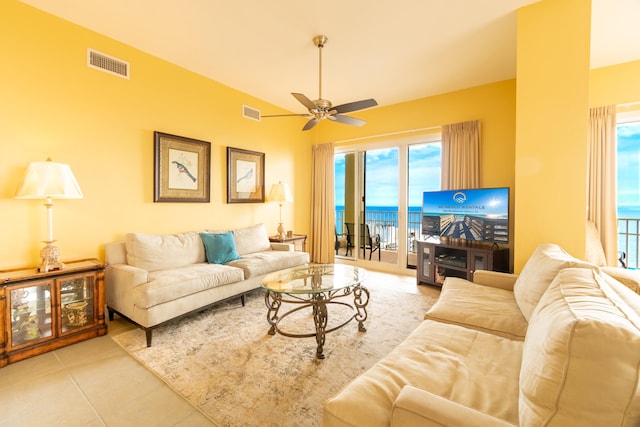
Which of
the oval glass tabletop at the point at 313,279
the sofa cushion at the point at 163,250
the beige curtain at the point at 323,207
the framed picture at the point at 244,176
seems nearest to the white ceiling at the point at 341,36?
the framed picture at the point at 244,176

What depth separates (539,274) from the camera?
1744 mm

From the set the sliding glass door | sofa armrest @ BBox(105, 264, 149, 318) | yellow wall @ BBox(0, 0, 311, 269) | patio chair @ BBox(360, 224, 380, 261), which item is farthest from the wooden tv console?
sofa armrest @ BBox(105, 264, 149, 318)

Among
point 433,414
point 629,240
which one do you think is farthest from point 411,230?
point 433,414

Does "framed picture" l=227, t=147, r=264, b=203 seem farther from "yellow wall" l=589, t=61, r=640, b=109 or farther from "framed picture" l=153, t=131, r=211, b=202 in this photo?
"yellow wall" l=589, t=61, r=640, b=109

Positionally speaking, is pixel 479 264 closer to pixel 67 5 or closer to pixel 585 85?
pixel 585 85

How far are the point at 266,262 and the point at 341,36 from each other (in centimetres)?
266

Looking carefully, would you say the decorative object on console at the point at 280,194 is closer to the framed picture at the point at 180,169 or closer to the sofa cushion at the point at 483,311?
the framed picture at the point at 180,169

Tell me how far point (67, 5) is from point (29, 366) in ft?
9.86

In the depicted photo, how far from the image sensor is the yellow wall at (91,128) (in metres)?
2.46

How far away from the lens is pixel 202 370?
2.04 metres

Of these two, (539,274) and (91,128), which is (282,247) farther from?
(539,274)

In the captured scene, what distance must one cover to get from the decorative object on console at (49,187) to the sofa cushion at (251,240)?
188 cm

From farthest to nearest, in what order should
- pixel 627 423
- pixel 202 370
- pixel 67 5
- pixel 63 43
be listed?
pixel 63 43 < pixel 67 5 < pixel 202 370 < pixel 627 423

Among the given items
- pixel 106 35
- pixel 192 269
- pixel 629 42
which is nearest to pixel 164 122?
pixel 106 35
